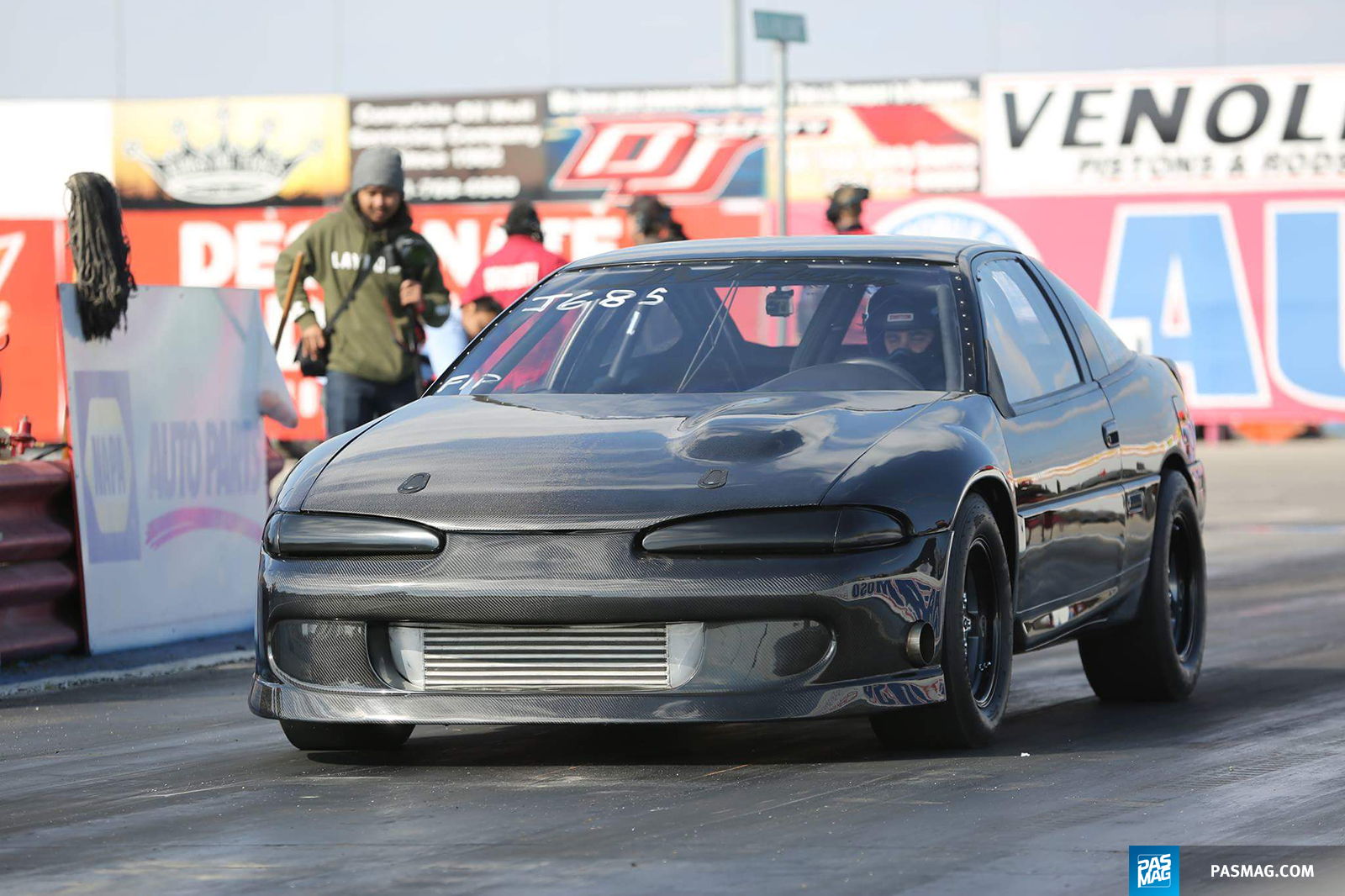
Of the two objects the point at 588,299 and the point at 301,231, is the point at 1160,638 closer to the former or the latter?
the point at 588,299

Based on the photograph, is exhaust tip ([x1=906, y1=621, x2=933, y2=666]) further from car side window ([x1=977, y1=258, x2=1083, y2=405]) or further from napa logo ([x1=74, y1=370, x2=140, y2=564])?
napa logo ([x1=74, y1=370, x2=140, y2=564])

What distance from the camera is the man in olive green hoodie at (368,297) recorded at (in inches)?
417

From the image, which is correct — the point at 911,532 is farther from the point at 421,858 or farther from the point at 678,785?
the point at 421,858

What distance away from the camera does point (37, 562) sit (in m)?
8.98

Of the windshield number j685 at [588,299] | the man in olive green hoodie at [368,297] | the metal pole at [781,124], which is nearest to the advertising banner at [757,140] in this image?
the metal pole at [781,124]

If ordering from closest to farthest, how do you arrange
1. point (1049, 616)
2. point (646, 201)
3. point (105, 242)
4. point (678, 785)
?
point (678, 785) < point (1049, 616) < point (105, 242) < point (646, 201)

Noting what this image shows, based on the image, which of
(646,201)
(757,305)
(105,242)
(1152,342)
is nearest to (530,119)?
(1152,342)

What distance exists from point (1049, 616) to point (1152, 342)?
60.5 feet

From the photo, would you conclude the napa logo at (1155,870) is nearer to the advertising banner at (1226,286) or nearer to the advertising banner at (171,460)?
the advertising banner at (171,460)

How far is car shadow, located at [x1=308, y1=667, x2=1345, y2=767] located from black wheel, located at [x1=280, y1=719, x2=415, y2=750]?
0.03 meters

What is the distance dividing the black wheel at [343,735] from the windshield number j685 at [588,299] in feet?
4.85

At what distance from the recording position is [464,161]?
2923 centimetres

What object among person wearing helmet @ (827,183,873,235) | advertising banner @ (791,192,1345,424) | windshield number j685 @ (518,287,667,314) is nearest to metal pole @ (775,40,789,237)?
person wearing helmet @ (827,183,873,235)

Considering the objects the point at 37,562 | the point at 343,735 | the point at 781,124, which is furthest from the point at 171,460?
the point at 781,124
